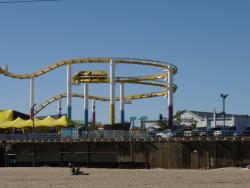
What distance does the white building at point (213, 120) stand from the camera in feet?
287

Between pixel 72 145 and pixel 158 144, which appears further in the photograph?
pixel 72 145

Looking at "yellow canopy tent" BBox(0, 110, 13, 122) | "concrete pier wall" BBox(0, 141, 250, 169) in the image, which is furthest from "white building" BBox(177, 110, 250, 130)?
"yellow canopy tent" BBox(0, 110, 13, 122)

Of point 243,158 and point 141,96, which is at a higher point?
point 141,96

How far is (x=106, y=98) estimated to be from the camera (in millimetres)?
89438

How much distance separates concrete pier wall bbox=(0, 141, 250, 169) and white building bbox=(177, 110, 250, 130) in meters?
24.0

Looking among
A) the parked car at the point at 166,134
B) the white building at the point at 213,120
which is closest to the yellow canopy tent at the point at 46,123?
the parked car at the point at 166,134

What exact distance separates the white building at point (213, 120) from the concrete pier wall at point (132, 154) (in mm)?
23971

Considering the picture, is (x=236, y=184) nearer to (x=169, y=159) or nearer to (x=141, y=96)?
(x=169, y=159)

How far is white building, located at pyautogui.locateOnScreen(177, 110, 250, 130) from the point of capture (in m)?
87.6

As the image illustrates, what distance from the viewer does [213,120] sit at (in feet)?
309

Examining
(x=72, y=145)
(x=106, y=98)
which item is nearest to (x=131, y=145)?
(x=72, y=145)

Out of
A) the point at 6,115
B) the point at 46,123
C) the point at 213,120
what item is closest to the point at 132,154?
the point at 46,123

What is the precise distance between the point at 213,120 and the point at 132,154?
40.3 metres

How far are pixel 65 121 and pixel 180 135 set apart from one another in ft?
53.7
